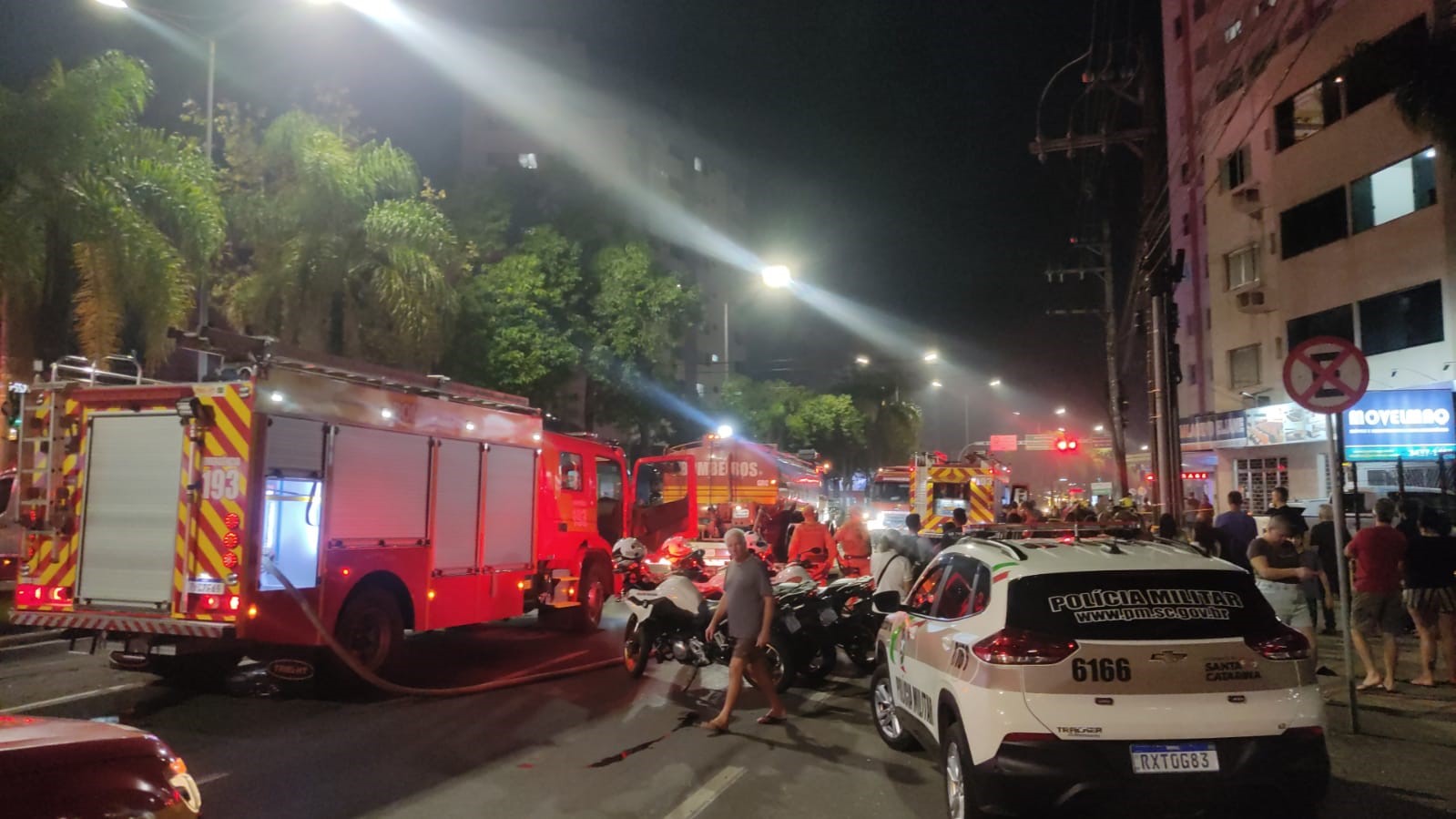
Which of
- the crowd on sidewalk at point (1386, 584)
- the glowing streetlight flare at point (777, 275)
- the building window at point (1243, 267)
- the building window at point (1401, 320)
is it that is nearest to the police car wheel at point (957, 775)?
the crowd on sidewalk at point (1386, 584)

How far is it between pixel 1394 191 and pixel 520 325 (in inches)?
766

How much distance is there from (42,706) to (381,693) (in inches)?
103

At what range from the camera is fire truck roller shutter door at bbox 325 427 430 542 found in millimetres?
8891

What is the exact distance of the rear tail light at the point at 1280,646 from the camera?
477 cm

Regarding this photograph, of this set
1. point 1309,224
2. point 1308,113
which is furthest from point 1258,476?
point 1308,113

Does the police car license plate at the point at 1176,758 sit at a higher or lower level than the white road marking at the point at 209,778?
higher

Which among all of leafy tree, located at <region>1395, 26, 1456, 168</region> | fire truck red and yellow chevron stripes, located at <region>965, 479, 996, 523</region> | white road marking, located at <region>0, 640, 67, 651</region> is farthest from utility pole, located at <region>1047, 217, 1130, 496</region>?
white road marking, located at <region>0, 640, 67, 651</region>

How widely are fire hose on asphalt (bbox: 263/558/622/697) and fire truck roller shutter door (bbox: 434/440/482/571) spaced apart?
1.40 metres

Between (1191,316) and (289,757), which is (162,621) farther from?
(1191,316)

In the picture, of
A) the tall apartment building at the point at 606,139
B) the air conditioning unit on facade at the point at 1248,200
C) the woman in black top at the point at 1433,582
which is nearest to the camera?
the woman in black top at the point at 1433,582

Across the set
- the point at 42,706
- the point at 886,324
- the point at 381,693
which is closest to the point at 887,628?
the point at 381,693

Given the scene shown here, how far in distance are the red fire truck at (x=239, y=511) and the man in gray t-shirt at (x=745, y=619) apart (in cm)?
344

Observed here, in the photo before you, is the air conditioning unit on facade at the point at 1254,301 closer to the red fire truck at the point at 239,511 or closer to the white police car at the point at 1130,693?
the red fire truck at the point at 239,511

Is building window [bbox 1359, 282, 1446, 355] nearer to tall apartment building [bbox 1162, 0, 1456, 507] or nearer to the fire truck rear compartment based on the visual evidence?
tall apartment building [bbox 1162, 0, 1456, 507]
